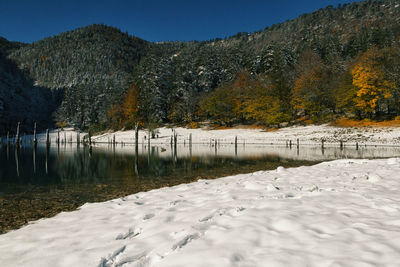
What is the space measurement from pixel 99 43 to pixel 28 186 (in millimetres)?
197547

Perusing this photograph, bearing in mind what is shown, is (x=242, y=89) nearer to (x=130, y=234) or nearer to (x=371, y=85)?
(x=371, y=85)

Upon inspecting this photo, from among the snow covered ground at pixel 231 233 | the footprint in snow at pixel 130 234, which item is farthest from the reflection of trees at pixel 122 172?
the footprint in snow at pixel 130 234

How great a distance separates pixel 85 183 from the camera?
40.4ft

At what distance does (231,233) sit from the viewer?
143 inches

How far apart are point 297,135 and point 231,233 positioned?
43893 millimetres

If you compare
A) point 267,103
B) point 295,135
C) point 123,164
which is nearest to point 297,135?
point 295,135

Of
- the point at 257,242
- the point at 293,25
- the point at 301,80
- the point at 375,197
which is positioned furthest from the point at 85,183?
the point at 293,25

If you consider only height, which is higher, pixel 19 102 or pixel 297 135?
pixel 19 102

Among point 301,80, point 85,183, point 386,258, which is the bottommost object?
point 85,183

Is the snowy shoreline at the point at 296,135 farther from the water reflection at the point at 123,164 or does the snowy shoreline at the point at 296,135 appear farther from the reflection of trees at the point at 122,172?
the reflection of trees at the point at 122,172

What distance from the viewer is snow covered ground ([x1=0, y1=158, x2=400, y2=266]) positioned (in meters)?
2.89

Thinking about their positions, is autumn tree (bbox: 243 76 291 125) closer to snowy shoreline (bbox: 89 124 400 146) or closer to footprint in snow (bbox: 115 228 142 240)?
snowy shoreline (bbox: 89 124 400 146)

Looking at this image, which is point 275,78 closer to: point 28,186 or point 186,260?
point 28,186

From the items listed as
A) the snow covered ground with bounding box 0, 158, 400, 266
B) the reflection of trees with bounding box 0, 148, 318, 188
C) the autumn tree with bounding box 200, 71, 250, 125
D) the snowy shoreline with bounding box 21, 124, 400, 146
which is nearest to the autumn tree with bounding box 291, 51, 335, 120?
the snowy shoreline with bounding box 21, 124, 400, 146
